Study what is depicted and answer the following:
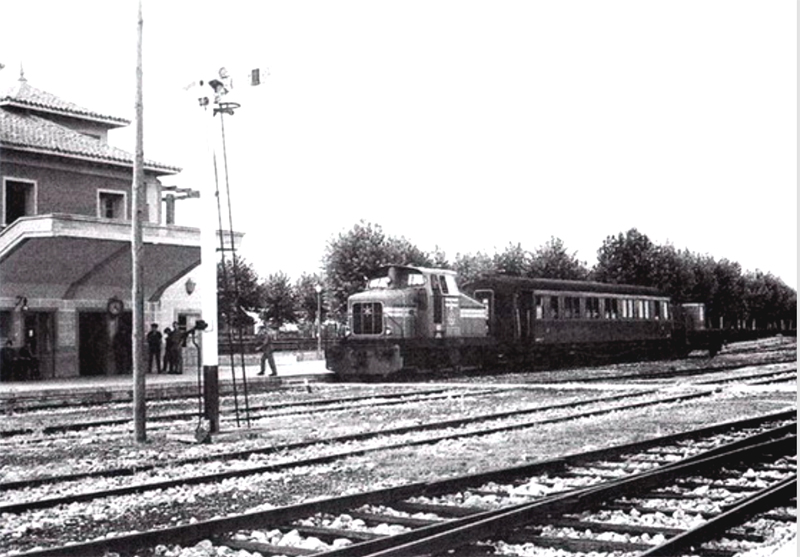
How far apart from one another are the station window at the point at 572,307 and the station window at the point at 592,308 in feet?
1.97

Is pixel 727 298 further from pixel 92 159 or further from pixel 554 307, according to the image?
pixel 92 159

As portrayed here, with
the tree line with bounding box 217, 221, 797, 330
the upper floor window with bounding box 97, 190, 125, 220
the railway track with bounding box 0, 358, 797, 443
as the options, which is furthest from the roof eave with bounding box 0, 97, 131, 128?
the railway track with bounding box 0, 358, 797, 443

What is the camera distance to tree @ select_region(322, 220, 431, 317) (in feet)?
181

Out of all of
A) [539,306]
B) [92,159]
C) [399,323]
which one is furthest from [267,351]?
[539,306]

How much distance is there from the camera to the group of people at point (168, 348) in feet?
88.1

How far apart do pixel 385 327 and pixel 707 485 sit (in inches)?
701

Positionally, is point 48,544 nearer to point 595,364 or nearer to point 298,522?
point 298,522

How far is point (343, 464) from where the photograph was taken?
9.60 meters

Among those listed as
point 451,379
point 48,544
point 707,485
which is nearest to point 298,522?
point 48,544

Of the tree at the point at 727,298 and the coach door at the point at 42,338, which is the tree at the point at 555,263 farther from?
the coach door at the point at 42,338

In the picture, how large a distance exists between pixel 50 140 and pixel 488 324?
13.0m

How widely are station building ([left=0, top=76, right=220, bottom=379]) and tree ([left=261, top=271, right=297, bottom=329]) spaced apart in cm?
4688

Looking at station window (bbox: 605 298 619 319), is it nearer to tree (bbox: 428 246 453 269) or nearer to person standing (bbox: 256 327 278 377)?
person standing (bbox: 256 327 278 377)

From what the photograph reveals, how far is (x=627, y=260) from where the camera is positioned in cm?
4959
